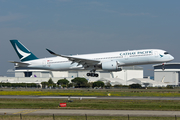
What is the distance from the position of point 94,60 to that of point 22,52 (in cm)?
1852

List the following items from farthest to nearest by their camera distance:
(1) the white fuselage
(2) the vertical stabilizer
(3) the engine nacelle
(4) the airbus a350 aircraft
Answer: (2) the vertical stabilizer → (3) the engine nacelle → (4) the airbus a350 aircraft → (1) the white fuselage

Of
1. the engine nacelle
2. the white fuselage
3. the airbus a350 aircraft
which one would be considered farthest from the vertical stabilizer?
the engine nacelle

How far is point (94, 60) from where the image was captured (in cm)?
5381

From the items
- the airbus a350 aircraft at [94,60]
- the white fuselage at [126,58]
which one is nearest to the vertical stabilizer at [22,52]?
the airbus a350 aircraft at [94,60]

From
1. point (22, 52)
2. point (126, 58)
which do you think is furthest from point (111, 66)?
point (22, 52)

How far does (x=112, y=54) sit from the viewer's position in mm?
53781

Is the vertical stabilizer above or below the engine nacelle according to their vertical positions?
above

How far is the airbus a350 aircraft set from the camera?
51.4 meters

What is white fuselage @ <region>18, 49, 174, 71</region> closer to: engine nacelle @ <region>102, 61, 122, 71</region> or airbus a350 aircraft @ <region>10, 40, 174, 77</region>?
airbus a350 aircraft @ <region>10, 40, 174, 77</region>

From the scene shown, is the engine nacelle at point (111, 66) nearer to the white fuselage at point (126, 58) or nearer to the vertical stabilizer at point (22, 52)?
the white fuselage at point (126, 58)

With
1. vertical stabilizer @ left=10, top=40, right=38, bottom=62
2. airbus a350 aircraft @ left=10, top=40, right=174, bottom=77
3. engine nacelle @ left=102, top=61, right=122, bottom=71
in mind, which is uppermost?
vertical stabilizer @ left=10, top=40, right=38, bottom=62

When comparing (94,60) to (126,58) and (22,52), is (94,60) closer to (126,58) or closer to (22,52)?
(126,58)

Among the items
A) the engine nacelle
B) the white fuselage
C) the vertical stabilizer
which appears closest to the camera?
the white fuselage

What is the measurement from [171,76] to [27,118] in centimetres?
18514
